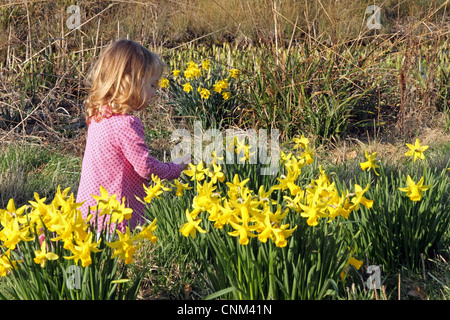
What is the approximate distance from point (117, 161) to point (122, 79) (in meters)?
0.43

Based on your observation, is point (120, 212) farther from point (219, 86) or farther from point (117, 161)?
point (219, 86)

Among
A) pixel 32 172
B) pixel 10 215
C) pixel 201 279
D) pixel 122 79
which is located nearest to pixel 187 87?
pixel 32 172

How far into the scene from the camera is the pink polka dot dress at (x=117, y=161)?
2.57m

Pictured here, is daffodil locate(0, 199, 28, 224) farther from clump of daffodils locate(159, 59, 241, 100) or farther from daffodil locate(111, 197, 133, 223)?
clump of daffodils locate(159, 59, 241, 100)

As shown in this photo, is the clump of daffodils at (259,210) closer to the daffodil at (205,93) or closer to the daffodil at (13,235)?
the daffodil at (13,235)

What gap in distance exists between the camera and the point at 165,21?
23.7ft

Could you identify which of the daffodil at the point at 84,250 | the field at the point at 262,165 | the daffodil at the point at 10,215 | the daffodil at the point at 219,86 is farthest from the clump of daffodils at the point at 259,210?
the daffodil at the point at 219,86

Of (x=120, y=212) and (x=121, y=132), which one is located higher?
(x=121, y=132)

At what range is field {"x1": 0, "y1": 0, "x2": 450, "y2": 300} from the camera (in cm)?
162

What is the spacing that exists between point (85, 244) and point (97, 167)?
1201mm

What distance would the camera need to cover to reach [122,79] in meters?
2.69

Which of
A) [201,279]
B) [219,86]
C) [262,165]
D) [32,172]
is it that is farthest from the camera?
[219,86]

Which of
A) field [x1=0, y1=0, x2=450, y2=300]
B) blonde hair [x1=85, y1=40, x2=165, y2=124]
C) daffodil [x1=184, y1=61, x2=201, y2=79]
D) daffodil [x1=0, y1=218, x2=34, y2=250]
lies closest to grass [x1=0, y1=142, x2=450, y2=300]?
field [x1=0, y1=0, x2=450, y2=300]

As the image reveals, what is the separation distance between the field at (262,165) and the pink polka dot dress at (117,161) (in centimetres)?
17
